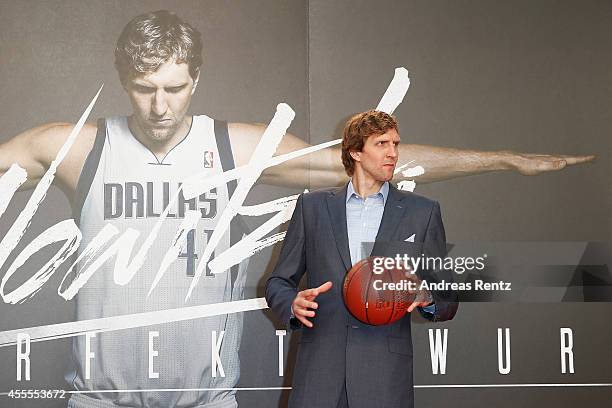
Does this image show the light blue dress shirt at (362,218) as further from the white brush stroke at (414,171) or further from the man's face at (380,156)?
the white brush stroke at (414,171)

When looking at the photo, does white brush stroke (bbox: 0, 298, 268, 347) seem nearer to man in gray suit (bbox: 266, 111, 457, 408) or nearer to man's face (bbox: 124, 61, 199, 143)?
man's face (bbox: 124, 61, 199, 143)

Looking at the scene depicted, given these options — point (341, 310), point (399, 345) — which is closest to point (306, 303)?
point (341, 310)

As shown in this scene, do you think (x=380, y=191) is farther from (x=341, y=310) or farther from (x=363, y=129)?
(x=341, y=310)

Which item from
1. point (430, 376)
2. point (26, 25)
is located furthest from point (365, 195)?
point (26, 25)

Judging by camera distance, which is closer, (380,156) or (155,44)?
(380,156)

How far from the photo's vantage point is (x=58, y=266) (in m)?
3.82

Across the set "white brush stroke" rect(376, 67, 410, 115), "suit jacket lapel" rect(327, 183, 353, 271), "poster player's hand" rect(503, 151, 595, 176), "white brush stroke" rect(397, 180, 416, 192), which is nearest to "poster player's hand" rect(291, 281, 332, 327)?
"suit jacket lapel" rect(327, 183, 353, 271)

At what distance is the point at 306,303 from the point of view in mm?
2549

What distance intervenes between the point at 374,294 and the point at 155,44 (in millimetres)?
1891

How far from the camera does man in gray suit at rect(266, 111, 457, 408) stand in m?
2.58

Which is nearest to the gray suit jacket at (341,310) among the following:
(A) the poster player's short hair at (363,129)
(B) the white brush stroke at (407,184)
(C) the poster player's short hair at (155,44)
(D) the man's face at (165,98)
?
(A) the poster player's short hair at (363,129)

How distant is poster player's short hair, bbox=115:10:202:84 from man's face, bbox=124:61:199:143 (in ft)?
0.11

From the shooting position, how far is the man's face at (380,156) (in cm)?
277

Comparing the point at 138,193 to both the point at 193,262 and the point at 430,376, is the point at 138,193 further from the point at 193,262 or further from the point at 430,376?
the point at 430,376
